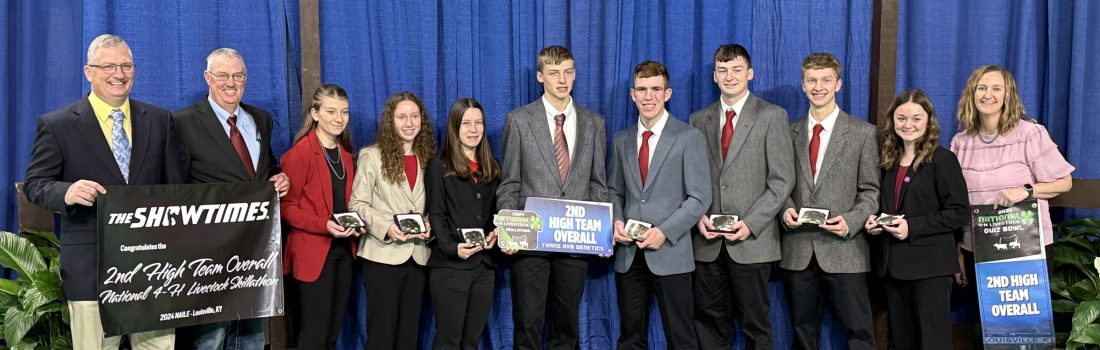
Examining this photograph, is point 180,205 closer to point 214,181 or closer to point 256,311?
point 214,181

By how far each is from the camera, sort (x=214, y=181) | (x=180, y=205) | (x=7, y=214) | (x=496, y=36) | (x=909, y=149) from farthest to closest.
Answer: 1. (x=496, y=36)
2. (x=7, y=214)
3. (x=909, y=149)
4. (x=214, y=181)
5. (x=180, y=205)

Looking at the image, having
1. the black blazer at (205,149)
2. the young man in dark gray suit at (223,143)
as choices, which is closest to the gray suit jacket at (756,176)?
the young man in dark gray suit at (223,143)

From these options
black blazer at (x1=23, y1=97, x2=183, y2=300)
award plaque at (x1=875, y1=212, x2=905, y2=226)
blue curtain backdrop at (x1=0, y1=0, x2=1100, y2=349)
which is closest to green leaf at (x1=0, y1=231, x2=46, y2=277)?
blue curtain backdrop at (x1=0, y1=0, x2=1100, y2=349)

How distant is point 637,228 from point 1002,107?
1700mm

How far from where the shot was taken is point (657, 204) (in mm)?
3482

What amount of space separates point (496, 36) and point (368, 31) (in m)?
0.61

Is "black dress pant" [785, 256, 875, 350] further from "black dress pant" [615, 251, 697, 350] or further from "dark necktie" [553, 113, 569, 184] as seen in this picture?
"dark necktie" [553, 113, 569, 184]

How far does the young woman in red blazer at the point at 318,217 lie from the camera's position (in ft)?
10.8

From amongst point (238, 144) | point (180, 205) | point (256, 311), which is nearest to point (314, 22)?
point (238, 144)

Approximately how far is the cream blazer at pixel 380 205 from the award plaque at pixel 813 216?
1565 mm

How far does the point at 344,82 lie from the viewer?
378 cm

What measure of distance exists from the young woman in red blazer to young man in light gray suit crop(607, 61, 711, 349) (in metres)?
1.18

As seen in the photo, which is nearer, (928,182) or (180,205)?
(180,205)

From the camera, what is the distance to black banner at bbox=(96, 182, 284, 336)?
2.84 m
